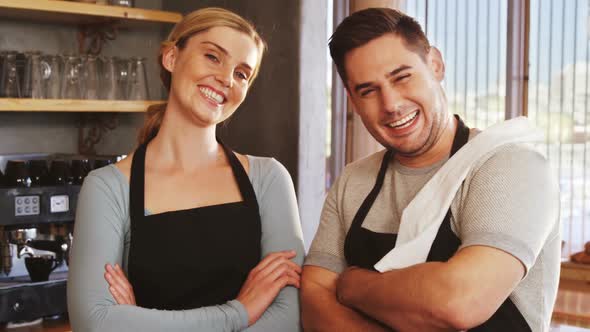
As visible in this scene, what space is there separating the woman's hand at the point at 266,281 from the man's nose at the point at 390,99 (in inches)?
19.0

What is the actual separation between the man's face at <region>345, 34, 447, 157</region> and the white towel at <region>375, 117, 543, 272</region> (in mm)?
93

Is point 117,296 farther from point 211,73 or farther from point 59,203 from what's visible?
point 59,203

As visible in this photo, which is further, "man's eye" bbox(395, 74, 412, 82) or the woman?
the woman

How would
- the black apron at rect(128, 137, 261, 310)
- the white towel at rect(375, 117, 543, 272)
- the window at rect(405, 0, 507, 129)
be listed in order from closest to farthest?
the white towel at rect(375, 117, 543, 272)
the black apron at rect(128, 137, 261, 310)
the window at rect(405, 0, 507, 129)

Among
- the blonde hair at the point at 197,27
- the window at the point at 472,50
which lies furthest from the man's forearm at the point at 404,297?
the window at the point at 472,50

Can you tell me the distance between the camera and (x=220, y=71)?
1905 millimetres

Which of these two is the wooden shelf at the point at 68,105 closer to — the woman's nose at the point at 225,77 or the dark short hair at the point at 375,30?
the woman's nose at the point at 225,77

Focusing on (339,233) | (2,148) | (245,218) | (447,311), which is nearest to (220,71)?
(245,218)

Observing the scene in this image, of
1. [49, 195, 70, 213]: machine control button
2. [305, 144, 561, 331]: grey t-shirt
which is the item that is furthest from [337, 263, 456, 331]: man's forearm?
[49, 195, 70, 213]: machine control button

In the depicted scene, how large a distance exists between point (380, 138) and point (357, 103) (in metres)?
0.10

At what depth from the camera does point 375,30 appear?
1.66 meters

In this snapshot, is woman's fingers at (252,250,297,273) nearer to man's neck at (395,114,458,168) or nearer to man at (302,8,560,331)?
man at (302,8,560,331)

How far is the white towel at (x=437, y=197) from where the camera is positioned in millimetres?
1540

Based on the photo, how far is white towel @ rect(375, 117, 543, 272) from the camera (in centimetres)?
154
